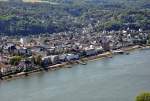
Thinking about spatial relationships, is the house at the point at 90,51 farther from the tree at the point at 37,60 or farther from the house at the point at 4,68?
the house at the point at 4,68

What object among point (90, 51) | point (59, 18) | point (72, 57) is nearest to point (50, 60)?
point (72, 57)

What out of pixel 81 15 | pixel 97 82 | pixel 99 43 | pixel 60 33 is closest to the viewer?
pixel 97 82

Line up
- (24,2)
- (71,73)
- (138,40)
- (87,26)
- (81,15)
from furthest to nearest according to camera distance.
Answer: (24,2)
(81,15)
(87,26)
(138,40)
(71,73)

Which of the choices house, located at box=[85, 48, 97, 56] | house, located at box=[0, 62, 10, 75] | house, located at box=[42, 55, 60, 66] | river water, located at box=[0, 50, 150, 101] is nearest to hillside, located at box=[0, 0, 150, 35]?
house, located at box=[85, 48, 97, 56]

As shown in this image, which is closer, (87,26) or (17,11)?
(87,26)

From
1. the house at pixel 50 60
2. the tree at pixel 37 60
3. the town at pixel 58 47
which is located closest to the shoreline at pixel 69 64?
the town at pixel 58 47

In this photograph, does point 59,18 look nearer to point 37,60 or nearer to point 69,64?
point 69,64

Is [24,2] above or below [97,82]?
above

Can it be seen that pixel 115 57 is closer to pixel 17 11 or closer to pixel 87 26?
pixel 87 26

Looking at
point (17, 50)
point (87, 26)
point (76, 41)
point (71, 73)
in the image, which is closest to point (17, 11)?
point (87, 26)
